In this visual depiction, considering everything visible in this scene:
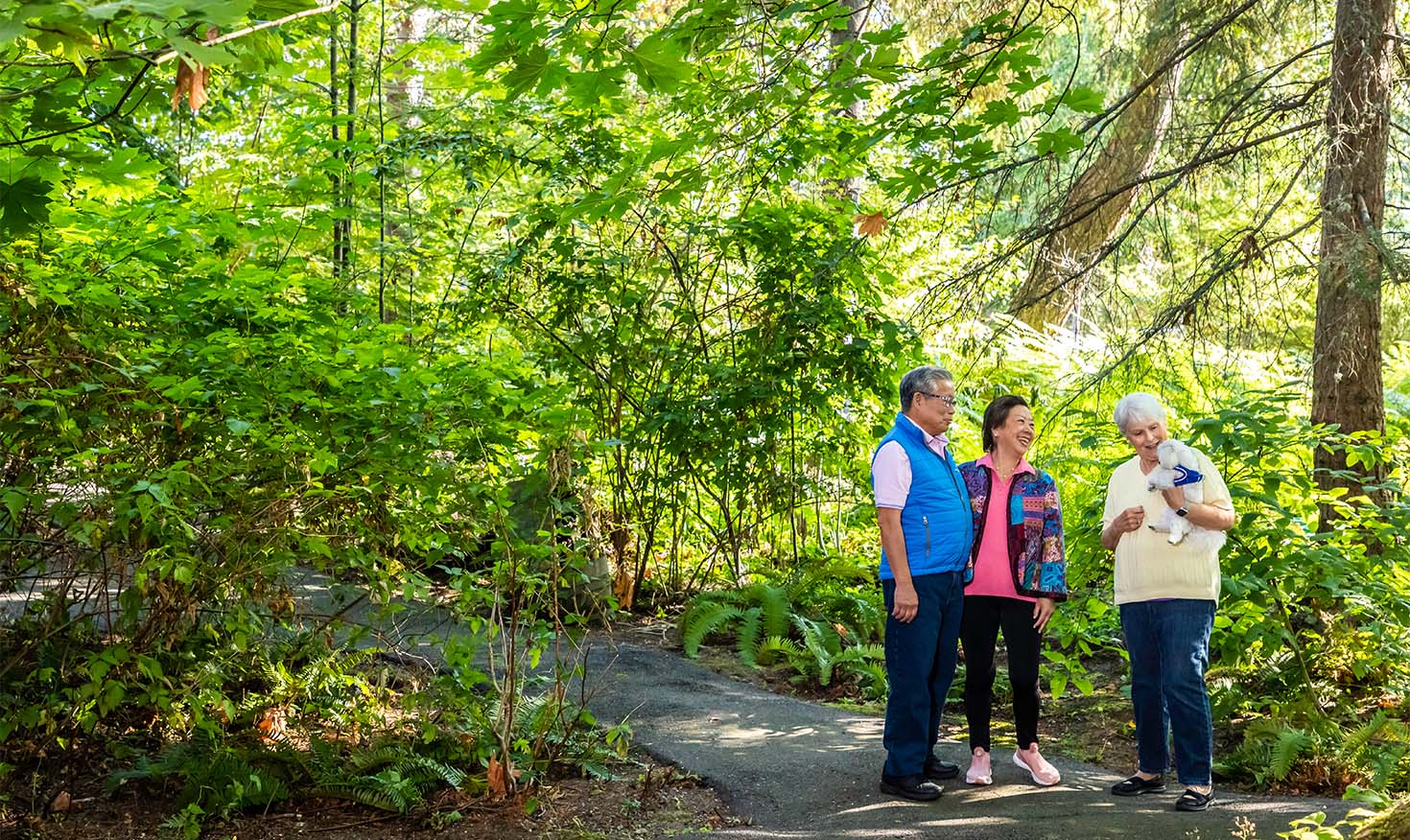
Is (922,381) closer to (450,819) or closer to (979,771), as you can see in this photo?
(979,771)

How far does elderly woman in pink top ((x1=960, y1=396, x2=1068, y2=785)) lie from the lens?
4914 millimetres

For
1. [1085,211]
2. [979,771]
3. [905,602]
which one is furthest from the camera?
[1085,211]

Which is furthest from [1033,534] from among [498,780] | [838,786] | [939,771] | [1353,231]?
[1353,231]

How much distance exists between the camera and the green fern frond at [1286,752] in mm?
5034

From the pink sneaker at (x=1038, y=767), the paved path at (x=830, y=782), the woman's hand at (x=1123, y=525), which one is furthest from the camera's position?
the pink sneaker at (x=1038, y=767)

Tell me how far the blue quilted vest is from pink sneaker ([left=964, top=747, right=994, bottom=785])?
908mm

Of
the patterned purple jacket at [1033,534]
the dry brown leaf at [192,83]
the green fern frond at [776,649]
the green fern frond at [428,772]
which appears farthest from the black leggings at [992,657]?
the dry brown leaf at [192,83]

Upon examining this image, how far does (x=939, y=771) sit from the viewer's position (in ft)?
16.8

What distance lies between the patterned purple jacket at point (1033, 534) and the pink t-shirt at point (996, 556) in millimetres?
18

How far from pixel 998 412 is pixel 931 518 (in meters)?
0.62

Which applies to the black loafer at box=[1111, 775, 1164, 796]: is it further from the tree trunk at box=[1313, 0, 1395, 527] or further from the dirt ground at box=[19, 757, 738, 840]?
the tree trunk at box=[1313, 0, 1395, 527]

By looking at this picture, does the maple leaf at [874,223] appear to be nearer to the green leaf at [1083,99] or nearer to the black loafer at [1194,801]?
the green leaf at [1083,99]

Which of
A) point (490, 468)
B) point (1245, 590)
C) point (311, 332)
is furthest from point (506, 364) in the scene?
point (1245, 590)

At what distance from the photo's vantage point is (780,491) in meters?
8.91
